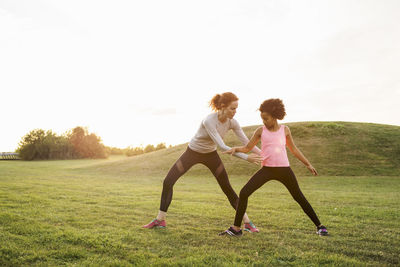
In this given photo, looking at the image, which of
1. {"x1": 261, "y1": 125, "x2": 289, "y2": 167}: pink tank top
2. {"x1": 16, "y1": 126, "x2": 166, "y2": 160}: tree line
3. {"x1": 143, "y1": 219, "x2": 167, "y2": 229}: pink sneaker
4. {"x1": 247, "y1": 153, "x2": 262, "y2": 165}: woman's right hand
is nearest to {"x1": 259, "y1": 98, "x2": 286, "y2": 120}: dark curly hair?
{"x1": 261, "y1": 125, "x2": 289, "y2": 167}: pink tank top

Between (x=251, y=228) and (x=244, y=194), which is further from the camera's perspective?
(x=251, y=228)

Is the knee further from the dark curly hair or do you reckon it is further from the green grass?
the dark curly hair

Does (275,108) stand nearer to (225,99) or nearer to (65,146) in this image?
(225,99)

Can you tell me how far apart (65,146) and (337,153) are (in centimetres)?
6555

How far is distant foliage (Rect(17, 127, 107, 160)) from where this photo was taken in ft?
223

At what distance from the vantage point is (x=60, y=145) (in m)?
70.2

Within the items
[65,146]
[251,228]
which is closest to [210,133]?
[251,228]

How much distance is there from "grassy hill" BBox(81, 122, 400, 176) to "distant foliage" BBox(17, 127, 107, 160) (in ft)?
150

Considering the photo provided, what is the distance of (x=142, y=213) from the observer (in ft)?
25.7

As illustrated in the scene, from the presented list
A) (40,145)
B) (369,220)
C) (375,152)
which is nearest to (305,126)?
(375,152)

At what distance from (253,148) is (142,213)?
154 inches

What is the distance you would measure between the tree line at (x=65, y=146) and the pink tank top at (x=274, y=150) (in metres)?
60.2

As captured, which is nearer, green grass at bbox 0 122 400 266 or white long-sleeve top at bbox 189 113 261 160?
green grass at bbox 0 122 400 266

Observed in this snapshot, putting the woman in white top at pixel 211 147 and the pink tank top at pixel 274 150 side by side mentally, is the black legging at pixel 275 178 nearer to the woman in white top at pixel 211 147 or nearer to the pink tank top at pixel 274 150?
the pink tank top at pixel 274 150
